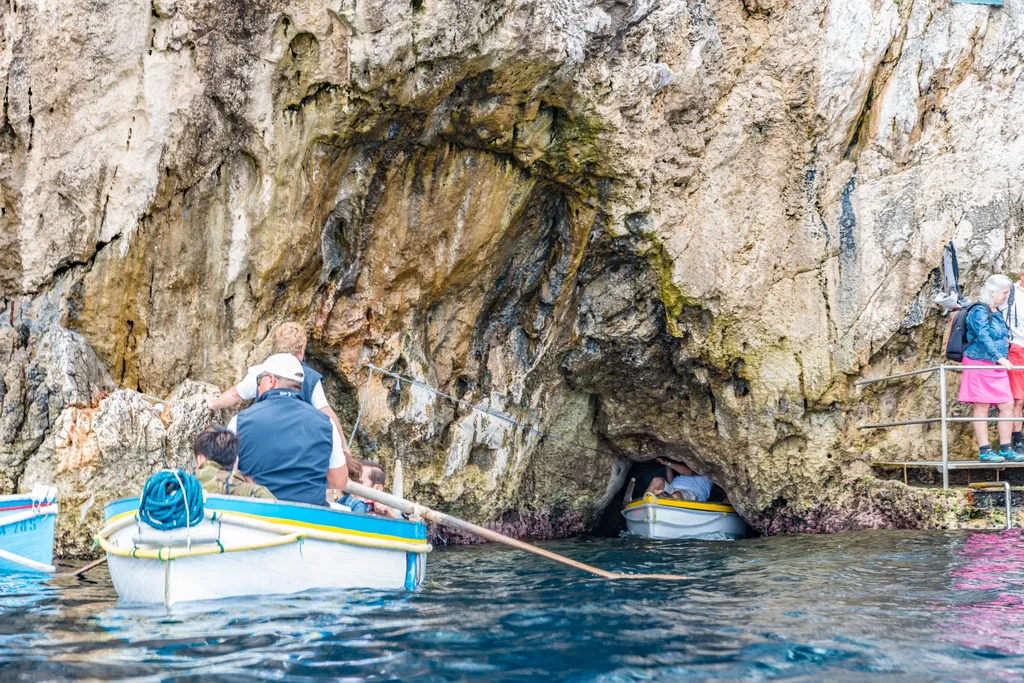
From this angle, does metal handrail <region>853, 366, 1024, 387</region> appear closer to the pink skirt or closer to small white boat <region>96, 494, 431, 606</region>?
the pink skirt

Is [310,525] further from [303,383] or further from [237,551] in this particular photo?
[303,383]

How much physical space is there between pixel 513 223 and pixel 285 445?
5185mm

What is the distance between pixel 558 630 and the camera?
5227 millimetres

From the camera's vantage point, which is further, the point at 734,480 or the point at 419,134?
the point at 734,480

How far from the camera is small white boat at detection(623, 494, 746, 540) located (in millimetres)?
12883

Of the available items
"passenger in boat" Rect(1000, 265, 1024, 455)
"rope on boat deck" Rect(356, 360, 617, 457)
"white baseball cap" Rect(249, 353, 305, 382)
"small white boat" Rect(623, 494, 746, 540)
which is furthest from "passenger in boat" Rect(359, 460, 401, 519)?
"passenger in boat" Rect(1000, 265, 1024, 455)

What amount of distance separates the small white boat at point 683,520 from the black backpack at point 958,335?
12.9 feet

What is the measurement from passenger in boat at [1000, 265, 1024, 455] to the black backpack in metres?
0.69

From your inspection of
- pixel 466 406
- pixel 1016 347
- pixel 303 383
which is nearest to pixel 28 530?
pixel 303 383

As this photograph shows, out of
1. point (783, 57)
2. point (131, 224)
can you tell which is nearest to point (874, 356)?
point (783, 57)

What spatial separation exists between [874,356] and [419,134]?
243 inches

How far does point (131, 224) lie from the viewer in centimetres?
873

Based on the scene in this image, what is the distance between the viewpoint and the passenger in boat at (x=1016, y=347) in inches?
430

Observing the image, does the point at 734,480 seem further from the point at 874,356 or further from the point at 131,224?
the point at 131,224
